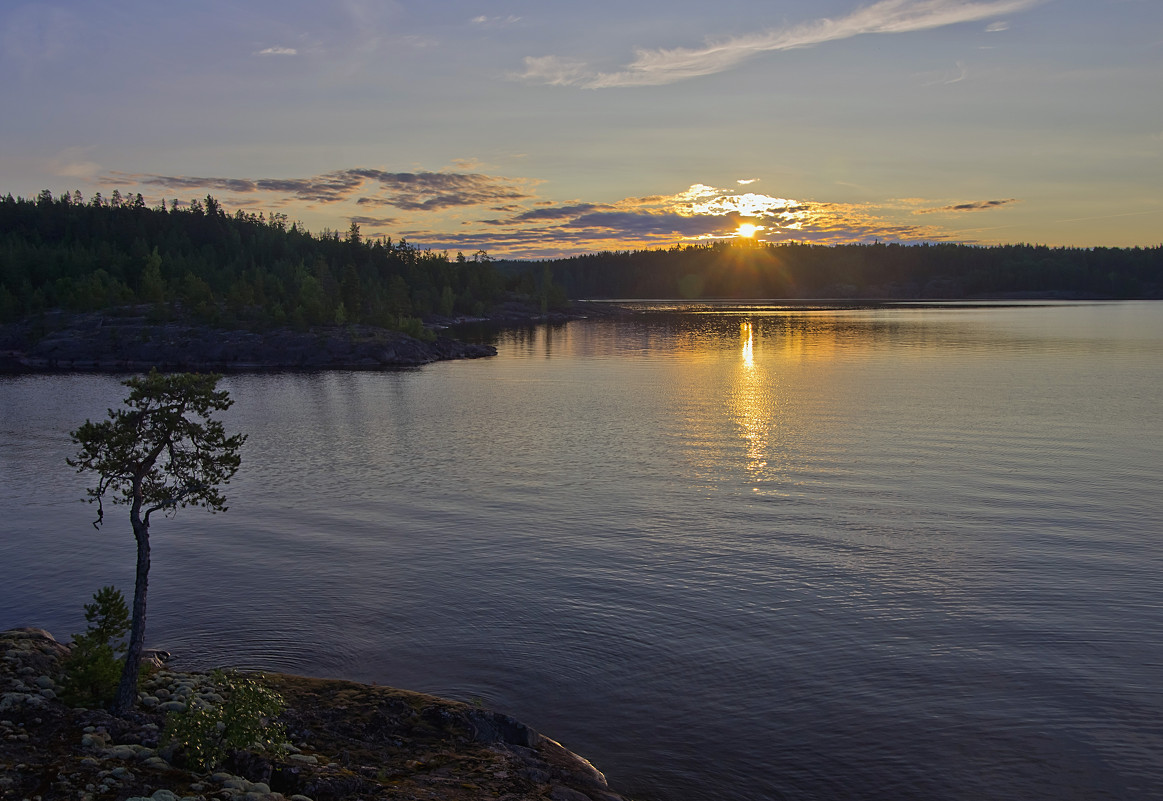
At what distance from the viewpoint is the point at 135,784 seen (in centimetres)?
1251

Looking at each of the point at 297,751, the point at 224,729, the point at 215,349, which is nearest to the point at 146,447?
the point at 224,729

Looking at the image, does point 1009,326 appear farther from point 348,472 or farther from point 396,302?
point 348,472

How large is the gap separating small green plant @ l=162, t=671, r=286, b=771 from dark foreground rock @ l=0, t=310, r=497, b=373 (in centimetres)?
9580

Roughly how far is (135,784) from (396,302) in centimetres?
16547

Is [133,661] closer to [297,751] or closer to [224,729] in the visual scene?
[224,729]

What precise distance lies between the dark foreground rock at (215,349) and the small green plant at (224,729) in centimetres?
9580

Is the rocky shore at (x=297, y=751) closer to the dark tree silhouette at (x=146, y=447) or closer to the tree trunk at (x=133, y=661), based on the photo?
the tree trunk at (x=133, y=661)

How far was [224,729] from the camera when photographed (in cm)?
1430

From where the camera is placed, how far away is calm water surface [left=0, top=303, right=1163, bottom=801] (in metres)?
17.7

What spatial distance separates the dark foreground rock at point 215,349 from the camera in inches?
4444

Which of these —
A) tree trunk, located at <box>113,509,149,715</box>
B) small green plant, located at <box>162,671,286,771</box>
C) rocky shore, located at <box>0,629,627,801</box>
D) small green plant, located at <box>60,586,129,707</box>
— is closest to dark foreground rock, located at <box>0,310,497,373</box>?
rocky shore, located at <box>0,629,627,801</box>

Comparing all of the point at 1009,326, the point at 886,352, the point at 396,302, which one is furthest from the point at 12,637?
the point at 1009,326

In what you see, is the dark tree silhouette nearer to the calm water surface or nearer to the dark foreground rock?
the calm water surface

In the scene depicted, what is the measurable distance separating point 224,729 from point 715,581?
16.7m
